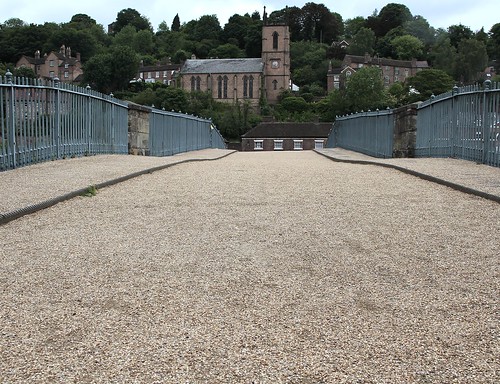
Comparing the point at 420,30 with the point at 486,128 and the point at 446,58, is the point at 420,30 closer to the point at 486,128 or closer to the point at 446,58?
the point at 446,58

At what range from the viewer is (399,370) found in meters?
2.95

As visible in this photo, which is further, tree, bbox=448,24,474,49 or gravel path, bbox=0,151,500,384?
tree, bbox=448,24,474,49

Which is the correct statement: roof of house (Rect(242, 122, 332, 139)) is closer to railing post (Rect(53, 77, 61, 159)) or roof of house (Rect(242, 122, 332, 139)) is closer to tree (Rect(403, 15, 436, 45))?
railing post (Rect(53, 77, 61, 159))

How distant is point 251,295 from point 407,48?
482ft

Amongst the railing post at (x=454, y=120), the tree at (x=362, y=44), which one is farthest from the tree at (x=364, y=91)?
the railing post at (x=454, y=120)

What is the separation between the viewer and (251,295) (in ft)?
13.5

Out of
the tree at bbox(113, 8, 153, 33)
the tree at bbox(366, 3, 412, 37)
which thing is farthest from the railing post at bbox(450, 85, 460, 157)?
the tree at bbox(113, 8, 153, 33)

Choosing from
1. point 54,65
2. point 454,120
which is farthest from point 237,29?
point 454,120

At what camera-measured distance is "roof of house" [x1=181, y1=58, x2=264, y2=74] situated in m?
125

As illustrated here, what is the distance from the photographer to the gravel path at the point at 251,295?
3010 millimetres

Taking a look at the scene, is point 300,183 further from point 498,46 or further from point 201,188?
point 498,46

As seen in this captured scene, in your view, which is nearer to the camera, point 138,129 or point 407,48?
point 138,129

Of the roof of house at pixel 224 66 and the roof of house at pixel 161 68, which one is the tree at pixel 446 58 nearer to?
the roof of house at pixel 224 66

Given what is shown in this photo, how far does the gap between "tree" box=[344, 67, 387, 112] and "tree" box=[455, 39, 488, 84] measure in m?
28.3
